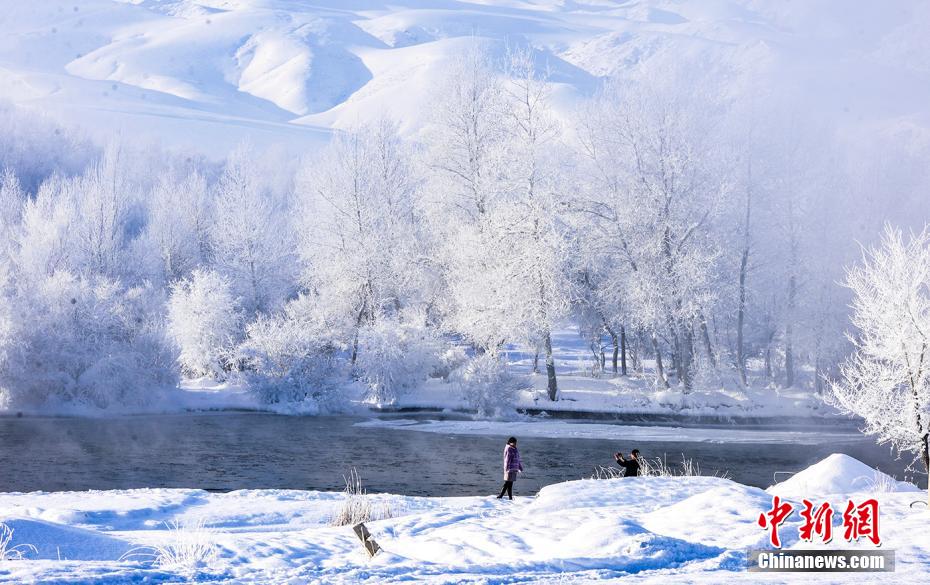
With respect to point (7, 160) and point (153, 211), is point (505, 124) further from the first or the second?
point (7, 160)

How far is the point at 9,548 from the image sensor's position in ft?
34.6

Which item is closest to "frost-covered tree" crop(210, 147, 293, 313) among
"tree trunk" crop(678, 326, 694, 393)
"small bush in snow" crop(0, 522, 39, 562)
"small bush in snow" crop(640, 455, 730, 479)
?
"tree trunk" crop(678, 326, 694, 393)

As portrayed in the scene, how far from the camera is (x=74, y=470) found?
80.2 feet

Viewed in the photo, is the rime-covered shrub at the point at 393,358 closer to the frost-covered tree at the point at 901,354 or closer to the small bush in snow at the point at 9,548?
the frost-covered tree at the point at 901,354

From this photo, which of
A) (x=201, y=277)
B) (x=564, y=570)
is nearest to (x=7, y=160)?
(x=201, y=277)

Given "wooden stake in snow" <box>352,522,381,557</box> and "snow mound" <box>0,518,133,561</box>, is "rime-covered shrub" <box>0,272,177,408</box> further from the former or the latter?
"wooden stake in snow" <box>352,522,381,557</box>

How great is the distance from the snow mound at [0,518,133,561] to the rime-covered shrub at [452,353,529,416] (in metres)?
26.9

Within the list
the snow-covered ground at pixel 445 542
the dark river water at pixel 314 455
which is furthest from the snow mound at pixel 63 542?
the dark river water at pixel 314 455

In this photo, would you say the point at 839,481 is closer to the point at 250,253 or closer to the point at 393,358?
the point at 393,358

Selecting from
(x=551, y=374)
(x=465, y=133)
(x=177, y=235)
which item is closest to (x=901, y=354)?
(x=551, y=374)

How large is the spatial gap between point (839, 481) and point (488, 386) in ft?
63.7

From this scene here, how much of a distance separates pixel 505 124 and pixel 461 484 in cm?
2216

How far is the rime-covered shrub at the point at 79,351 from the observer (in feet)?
125

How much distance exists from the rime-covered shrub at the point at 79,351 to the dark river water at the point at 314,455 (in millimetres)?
2335
